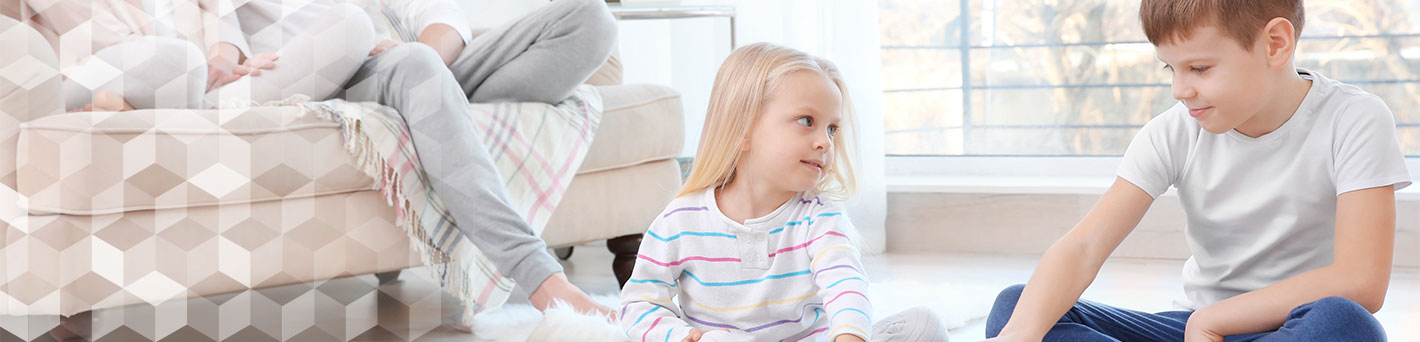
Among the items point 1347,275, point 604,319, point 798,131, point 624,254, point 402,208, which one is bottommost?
point 624,254

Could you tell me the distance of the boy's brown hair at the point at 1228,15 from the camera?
32.8 inches

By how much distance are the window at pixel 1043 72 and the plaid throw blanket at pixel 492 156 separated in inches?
41.1

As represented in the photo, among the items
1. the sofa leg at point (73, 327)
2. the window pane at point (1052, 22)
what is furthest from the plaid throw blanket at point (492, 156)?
the window pane at point (1052, 22)

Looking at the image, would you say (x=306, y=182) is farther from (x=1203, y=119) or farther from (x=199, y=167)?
(x=1203, y=119)

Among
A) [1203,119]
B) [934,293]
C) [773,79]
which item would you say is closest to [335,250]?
[773,79]

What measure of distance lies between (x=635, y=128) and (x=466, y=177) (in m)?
0.40

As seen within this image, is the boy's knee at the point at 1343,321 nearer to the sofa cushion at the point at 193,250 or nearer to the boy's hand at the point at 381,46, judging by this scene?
the sofa cushion at the point at 193,250

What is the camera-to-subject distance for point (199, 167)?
1.23 m

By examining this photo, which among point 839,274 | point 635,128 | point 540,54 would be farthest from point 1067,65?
point 839,274

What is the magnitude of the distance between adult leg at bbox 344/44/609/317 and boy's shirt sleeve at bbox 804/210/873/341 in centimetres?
50

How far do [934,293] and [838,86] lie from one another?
2.59ft

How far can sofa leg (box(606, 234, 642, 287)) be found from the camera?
1736mm

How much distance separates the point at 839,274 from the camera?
86 cm

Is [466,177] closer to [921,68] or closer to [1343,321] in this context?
[1343,321]
